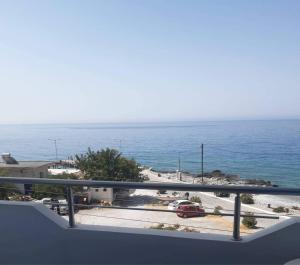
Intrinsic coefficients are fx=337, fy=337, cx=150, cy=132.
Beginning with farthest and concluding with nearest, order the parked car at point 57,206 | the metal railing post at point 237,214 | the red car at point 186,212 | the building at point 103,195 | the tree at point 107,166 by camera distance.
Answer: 1. the tree at point 107,166
2. the building at point 103,195
3. the parked car at point 57,206
4. the red car at point 186,212
5. the metal railing post at point 237,214

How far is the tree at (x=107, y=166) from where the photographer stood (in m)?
32.3

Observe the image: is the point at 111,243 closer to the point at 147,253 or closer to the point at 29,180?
the point at 147,253

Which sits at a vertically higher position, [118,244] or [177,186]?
[177,186]

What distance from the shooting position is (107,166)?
106 feet

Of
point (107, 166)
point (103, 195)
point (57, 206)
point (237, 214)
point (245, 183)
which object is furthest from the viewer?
point (245, 183)

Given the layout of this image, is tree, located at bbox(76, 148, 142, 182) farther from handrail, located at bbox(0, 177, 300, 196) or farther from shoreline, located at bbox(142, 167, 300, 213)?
handrail, located at bbox(0, 177, 300, 196)

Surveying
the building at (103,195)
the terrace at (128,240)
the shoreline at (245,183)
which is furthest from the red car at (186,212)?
the shoreline at (245,183)

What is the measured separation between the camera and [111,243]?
3023 mm

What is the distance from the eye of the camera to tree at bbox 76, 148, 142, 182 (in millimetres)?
32269

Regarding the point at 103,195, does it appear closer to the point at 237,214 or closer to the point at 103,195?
the point at 103,195

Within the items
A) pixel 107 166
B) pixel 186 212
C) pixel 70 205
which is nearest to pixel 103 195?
pixel 70 205

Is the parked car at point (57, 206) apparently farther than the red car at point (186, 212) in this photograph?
Yes

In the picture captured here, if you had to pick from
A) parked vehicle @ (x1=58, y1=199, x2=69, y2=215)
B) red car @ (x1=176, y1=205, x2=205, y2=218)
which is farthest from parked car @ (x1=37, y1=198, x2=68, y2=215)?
red car @ (x1=176, y1=205, x2=205, y2=218)

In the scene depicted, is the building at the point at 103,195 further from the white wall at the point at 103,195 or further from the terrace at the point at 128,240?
the terrace at the point at 128,240
